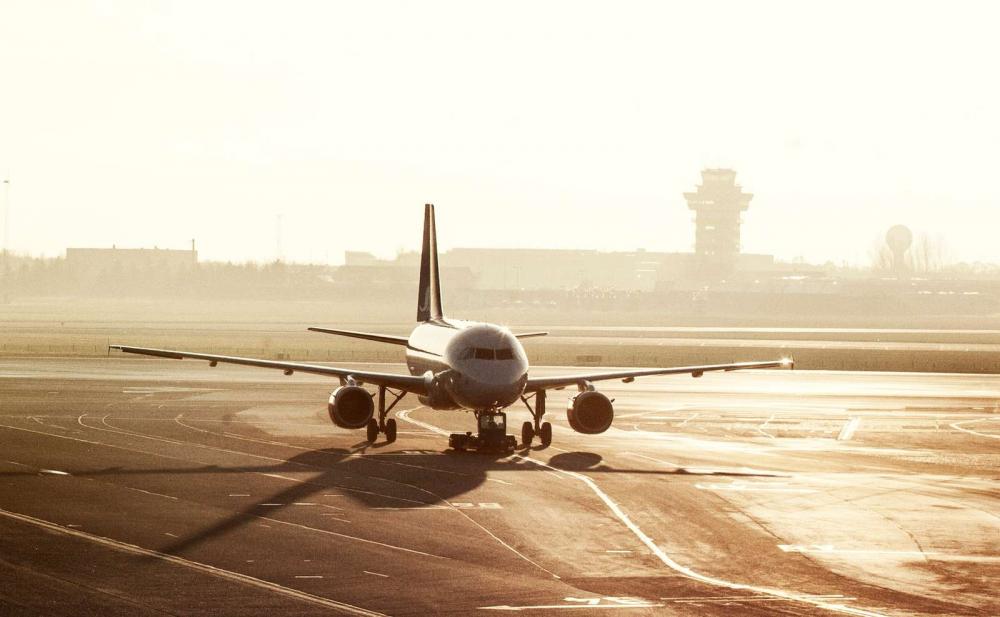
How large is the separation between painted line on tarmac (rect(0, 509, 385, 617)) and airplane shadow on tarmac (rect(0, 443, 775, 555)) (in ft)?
7.19

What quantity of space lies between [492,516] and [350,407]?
14457 millimetres

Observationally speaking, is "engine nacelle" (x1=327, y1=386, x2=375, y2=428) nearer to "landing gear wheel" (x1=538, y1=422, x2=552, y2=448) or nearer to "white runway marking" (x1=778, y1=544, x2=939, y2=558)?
"landing gear wheel" (x1=538, y1=422, x2=552, y2=448)

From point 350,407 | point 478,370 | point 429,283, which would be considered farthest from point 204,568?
point 429,283

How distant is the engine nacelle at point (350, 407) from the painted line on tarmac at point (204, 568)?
50.2ft

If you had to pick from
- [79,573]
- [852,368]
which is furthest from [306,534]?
[852,368]

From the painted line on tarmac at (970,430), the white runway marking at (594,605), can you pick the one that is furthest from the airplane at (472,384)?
the white runway marking at (594,605)

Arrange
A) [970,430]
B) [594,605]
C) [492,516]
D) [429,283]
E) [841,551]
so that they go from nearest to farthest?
[594,605] < [841,551] < [492,516] < [970,430] < [429,283]

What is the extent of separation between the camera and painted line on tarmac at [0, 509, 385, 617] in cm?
2253

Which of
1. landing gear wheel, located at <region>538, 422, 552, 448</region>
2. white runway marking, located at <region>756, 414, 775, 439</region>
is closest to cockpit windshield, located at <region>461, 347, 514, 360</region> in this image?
landing gear wheel, located at <region>538, 422, 552, 448</region>

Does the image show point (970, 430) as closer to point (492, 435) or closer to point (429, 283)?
point (492, 435)

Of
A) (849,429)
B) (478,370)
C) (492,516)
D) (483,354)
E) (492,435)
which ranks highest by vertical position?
(483,354)

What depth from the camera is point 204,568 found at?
83.9ft

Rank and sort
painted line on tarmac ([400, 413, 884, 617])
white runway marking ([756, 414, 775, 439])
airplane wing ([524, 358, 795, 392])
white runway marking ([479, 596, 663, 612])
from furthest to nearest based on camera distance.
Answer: white runway marking ([756, 414, 775, 439]), airplane wing ([524, 358, 795, 392]), painted line on tarmac ([400, 413, 884, 617]), white runway marking ([479, 596, 663, 612])

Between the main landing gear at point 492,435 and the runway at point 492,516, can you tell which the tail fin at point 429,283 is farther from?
the main landing gear at point 492,435
